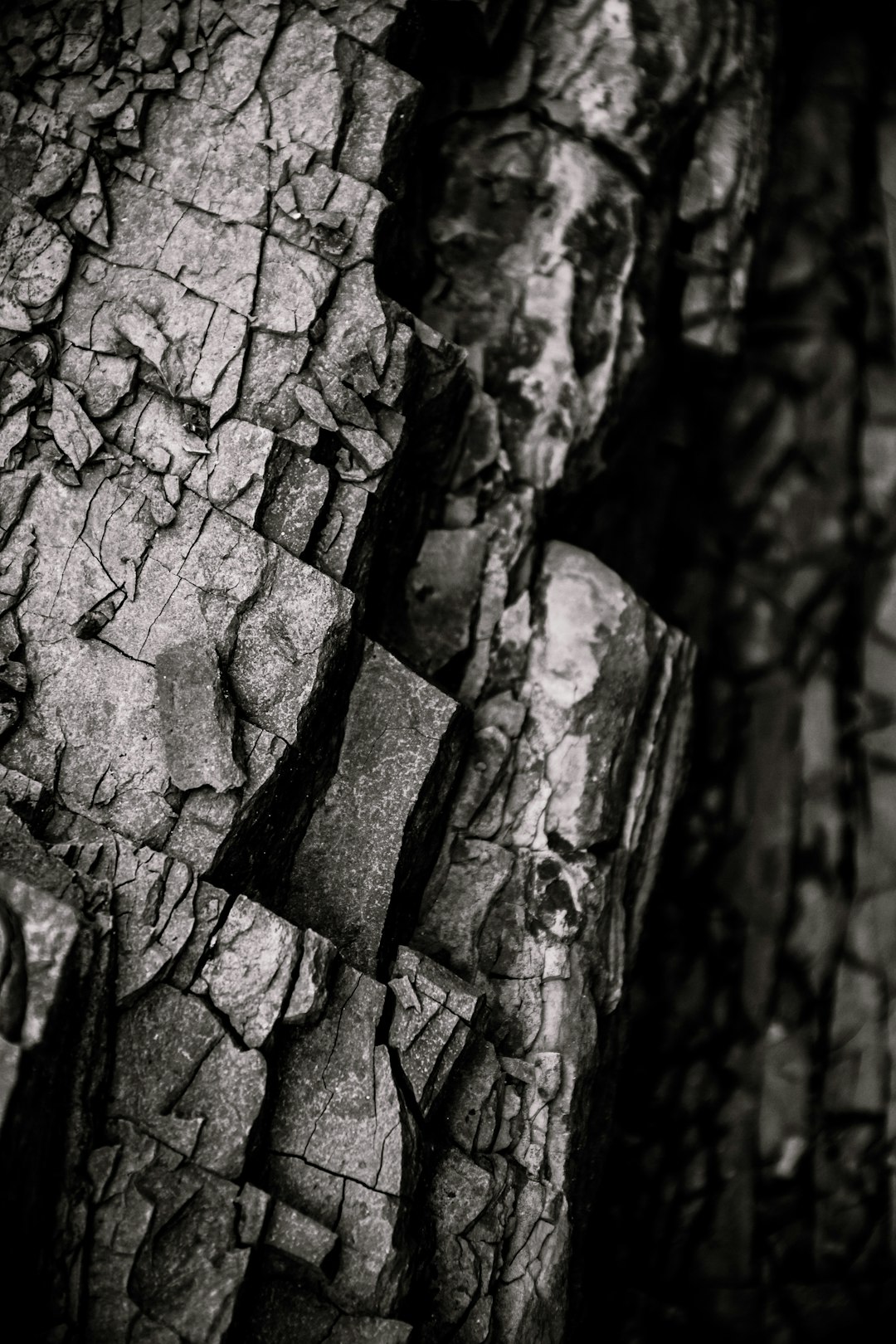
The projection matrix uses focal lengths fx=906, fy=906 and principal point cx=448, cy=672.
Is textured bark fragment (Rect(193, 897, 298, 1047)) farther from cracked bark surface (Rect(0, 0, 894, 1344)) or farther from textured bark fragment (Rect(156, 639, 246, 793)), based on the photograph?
textured bark fragment (Rect(156, 639, 246, 793))

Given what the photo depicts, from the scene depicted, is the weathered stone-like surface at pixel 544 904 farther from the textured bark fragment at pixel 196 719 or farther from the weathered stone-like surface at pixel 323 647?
the textured bark fragment at pixel 196 719

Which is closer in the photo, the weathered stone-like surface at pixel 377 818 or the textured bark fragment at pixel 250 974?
the textured bark fragment at pixel 250 974

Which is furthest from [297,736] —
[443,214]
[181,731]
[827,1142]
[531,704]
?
[827,1142]

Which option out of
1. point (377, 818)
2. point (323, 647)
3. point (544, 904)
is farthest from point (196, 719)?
point (544, 904)

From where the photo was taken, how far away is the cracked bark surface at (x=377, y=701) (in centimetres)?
121

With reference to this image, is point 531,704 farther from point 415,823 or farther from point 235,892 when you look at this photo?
point 235,892

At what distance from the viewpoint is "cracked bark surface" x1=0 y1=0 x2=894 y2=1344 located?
1.21 meters

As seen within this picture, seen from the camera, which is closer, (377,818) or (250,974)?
(250,974)

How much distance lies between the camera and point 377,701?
1.43 meters

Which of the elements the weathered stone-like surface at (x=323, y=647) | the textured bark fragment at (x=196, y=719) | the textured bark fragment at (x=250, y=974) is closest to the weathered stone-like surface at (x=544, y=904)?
the weathered stone-like surface at (x=323, y=647)

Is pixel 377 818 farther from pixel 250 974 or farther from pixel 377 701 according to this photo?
pixel 250 974

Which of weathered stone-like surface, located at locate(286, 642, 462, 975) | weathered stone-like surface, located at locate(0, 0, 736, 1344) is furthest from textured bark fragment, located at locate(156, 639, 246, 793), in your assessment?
weathered stone-like surface, located at locate(286, 642, 462, 975)

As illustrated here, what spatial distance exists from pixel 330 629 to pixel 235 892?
40 cm

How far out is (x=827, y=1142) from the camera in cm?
195
